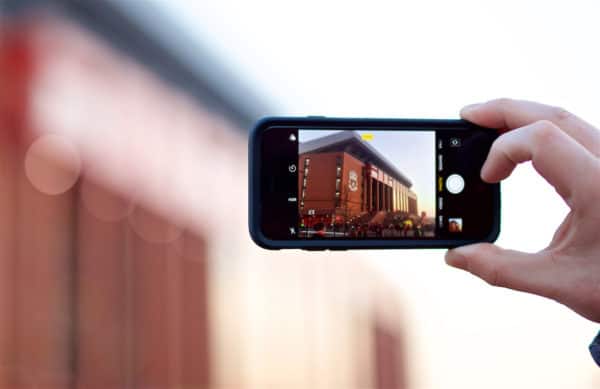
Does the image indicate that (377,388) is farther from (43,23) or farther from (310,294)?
(43,23)

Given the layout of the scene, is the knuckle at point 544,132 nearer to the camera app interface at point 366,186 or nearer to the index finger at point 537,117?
the index finger at point 537,117

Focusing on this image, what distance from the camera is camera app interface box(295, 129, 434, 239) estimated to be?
1.10 meters

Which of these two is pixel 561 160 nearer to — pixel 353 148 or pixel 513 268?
pixel 513 268

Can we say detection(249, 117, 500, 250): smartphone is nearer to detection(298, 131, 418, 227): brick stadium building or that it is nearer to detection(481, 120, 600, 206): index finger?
detection(298, 131, 418, 227): brick stadium building

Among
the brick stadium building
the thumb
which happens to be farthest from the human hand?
the brick stadium building

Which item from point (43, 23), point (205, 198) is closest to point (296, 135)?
point (43, 23)

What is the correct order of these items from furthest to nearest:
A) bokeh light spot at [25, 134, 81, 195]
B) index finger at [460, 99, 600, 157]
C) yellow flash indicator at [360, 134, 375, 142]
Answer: bokeh light spot at [25, 134, 81, 195]
yellow flash indicator at [360, 134, 375, 142]
index finger at [460, 99, 600, 157]

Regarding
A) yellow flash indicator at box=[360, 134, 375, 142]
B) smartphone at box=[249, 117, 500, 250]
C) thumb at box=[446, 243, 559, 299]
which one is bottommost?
thumb at box=[446, 243, 559, 299]

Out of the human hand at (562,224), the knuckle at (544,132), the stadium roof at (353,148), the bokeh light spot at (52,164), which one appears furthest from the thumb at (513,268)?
the bokeh light spot at (52,164)

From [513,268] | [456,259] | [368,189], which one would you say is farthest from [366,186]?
[513,268]

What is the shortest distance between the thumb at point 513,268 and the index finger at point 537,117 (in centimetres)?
17

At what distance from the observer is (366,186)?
3.84ft

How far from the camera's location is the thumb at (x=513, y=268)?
82cm

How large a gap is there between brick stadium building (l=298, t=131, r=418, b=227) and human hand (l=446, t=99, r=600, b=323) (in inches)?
9.7
